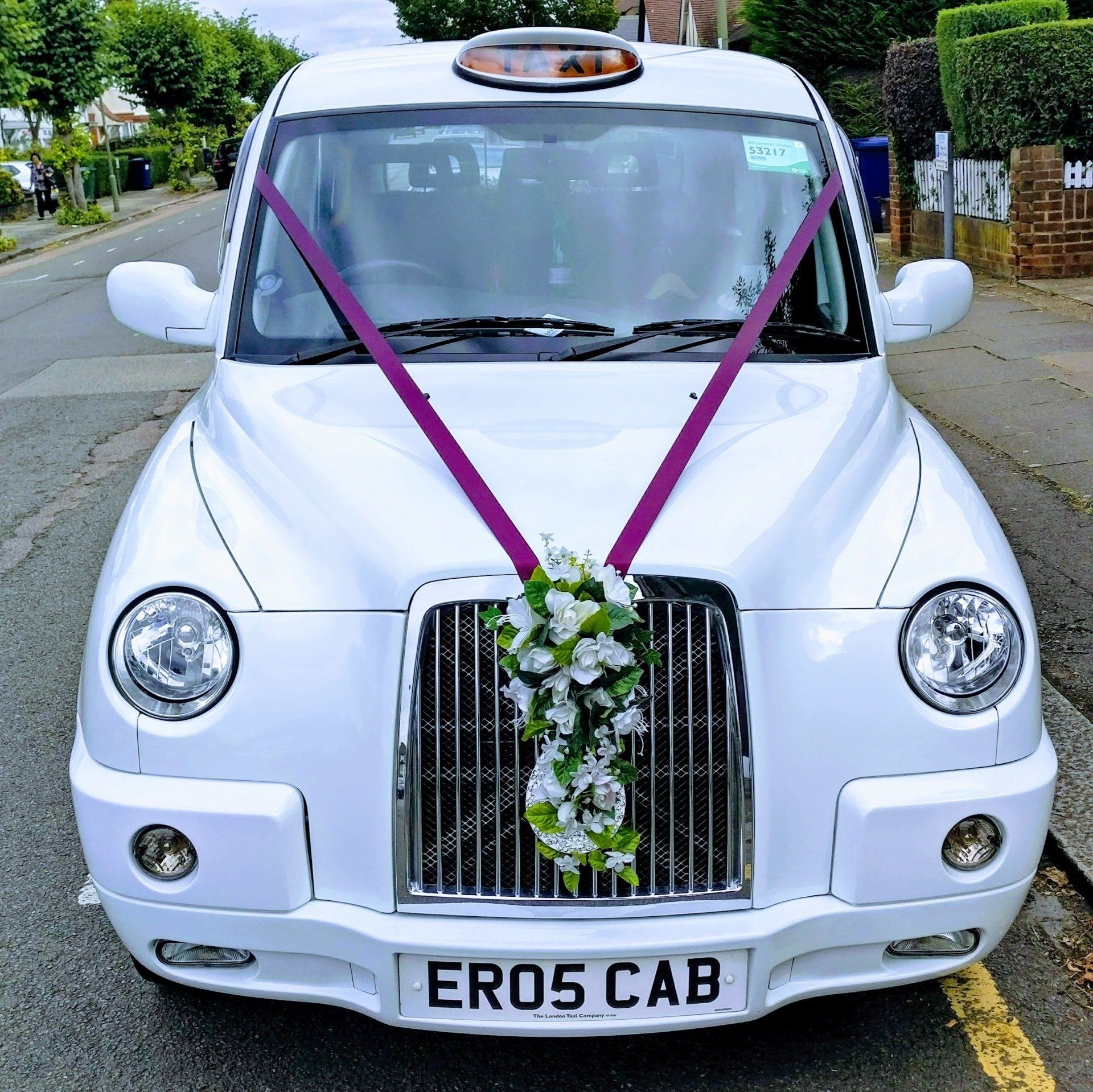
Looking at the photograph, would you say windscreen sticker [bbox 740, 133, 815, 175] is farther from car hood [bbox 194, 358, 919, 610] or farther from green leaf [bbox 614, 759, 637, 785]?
green leaf [bbox 614, 759, 637, 785]

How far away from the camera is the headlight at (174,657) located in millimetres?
2617

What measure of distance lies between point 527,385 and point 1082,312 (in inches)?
421

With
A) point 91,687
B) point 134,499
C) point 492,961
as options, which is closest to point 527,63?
point 134,499

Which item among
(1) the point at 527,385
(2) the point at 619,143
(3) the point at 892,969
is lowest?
(3) the point at 892,969

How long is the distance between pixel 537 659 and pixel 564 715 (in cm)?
12

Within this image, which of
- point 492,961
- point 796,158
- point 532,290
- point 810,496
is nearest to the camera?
point 492,961

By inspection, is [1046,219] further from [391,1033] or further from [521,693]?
[521,693]

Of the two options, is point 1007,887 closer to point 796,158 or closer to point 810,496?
point 810,496

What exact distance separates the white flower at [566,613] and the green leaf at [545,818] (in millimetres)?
316

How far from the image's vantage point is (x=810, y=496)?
2.85m

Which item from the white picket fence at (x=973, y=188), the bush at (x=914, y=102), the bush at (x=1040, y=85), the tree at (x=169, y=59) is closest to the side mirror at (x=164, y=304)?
the white picket fence at (x=973, y=188)

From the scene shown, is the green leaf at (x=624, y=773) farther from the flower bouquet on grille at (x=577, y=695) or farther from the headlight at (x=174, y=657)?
the headlight at (x=174, y=657)

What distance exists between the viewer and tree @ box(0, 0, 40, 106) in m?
28.7

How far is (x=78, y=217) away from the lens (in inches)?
1474
